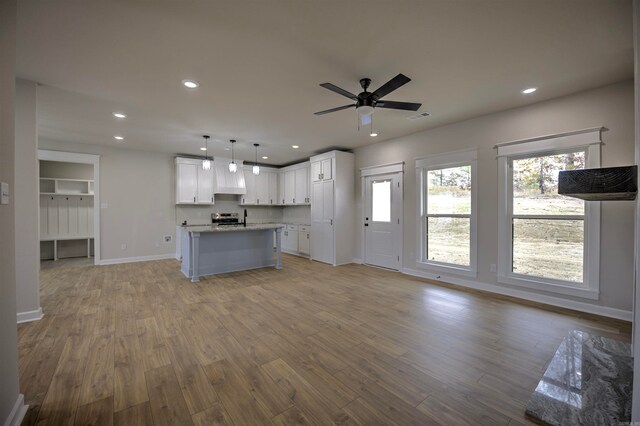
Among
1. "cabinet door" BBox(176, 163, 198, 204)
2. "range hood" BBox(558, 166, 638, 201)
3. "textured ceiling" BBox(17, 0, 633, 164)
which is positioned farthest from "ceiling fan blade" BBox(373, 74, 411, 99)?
"cabinet door" BBox(176, 163, 198, 204)

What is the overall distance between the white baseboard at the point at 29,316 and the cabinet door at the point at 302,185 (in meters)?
5.53

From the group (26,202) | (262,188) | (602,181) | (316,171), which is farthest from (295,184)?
(602,181)

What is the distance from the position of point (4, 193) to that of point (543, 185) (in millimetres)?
5443

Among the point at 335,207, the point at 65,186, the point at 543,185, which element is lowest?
the point at 335,207

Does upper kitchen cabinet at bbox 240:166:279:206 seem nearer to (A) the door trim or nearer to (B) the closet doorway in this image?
(A) the door trim

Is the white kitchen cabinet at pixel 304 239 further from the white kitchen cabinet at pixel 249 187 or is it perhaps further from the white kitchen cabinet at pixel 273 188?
the white kitchen cabinet at pixel 249 187

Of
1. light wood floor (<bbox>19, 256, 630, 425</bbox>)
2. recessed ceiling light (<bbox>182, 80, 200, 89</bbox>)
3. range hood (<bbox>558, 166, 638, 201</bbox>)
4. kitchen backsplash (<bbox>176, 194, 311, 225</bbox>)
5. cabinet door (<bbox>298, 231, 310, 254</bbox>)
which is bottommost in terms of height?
light wood floor (<bbox>19, 256, 630, 425</bbox>)

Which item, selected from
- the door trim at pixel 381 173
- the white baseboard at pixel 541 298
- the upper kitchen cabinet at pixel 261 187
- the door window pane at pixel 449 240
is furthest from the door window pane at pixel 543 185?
the upper kitchen cabinet at pixel 261 187

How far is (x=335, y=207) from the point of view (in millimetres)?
6090

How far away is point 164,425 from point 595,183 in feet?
9.54

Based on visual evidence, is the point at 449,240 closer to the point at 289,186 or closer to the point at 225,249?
the point at 225,249

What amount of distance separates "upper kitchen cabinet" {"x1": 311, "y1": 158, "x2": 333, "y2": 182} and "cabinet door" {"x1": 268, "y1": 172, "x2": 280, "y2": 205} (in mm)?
2190

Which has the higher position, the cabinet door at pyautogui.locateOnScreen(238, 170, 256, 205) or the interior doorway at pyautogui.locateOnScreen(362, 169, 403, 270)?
the cabinet door at pyautogui.locateOnScreen(238, 170, 256, 205)

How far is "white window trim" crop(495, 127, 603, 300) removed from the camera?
3.19 m
